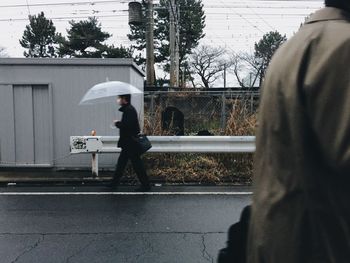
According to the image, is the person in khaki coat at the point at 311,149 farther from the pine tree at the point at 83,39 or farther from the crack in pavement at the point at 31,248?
the pine tree at the point at 83,39

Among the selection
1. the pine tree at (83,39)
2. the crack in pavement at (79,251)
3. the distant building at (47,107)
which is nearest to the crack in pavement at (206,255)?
the crack in pavement at (79,251)

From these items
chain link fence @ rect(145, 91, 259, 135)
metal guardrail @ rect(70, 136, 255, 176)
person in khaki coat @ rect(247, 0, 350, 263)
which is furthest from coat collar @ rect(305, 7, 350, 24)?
chain link fence @ rect(145, 91, 259, 135)

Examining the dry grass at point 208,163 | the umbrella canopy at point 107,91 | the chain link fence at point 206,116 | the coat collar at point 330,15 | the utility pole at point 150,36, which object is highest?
the utility pole at point 150,36

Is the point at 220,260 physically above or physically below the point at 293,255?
below

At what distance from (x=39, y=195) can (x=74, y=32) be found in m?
42.2

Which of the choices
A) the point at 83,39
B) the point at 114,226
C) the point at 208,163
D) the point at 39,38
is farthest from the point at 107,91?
the point at 39,38

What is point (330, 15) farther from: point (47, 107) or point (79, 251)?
point (47, 107)

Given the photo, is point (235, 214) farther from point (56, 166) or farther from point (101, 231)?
point (56, 166)

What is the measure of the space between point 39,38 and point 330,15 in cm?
5664

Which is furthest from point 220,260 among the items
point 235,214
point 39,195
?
point 39,195

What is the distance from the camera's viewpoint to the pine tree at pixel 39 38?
174ft

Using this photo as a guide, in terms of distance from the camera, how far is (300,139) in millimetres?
1017

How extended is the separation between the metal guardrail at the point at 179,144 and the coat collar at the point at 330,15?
8.16m

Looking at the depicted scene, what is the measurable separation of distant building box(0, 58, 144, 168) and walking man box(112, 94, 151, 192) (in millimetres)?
2030
